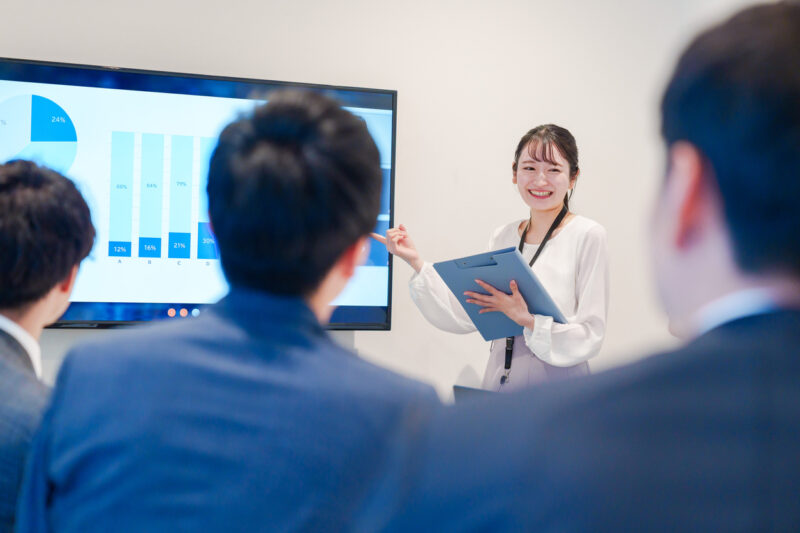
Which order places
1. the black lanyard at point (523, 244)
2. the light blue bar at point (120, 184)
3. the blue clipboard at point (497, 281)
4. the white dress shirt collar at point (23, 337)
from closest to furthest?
the white dress shirt collar at point (23, 337)
the blue clipboard at point (497, 281)
the black lanyard at point (523, 244)
the light blue bar at point (120, 184)

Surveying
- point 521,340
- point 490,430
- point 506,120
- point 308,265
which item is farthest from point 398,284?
point 490,430

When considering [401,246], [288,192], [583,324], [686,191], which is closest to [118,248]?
[401,246]

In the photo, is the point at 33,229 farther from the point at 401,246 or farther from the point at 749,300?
the point at 401,246

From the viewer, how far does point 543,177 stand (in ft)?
8.51

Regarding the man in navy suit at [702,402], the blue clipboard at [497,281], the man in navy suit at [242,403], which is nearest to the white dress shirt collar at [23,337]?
the man in navy suit at [242,403]

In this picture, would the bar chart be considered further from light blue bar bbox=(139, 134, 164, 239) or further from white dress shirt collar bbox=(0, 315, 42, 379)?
white dress shirt collar bbox=(0, 315, 42, 379)

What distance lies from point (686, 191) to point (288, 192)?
38cm

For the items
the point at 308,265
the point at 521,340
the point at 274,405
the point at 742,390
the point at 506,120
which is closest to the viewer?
the point at 742,390

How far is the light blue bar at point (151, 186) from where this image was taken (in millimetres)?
2646

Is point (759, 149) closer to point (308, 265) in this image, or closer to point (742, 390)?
point (742, 390)

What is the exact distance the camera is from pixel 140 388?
61 cm

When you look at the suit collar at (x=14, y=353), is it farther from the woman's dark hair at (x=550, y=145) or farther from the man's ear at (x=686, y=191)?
the woman's dark hair at (x=550, y=145)

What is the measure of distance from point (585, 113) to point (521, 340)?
1.35 metres

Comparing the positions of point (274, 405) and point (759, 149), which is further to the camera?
point (274, 405)
